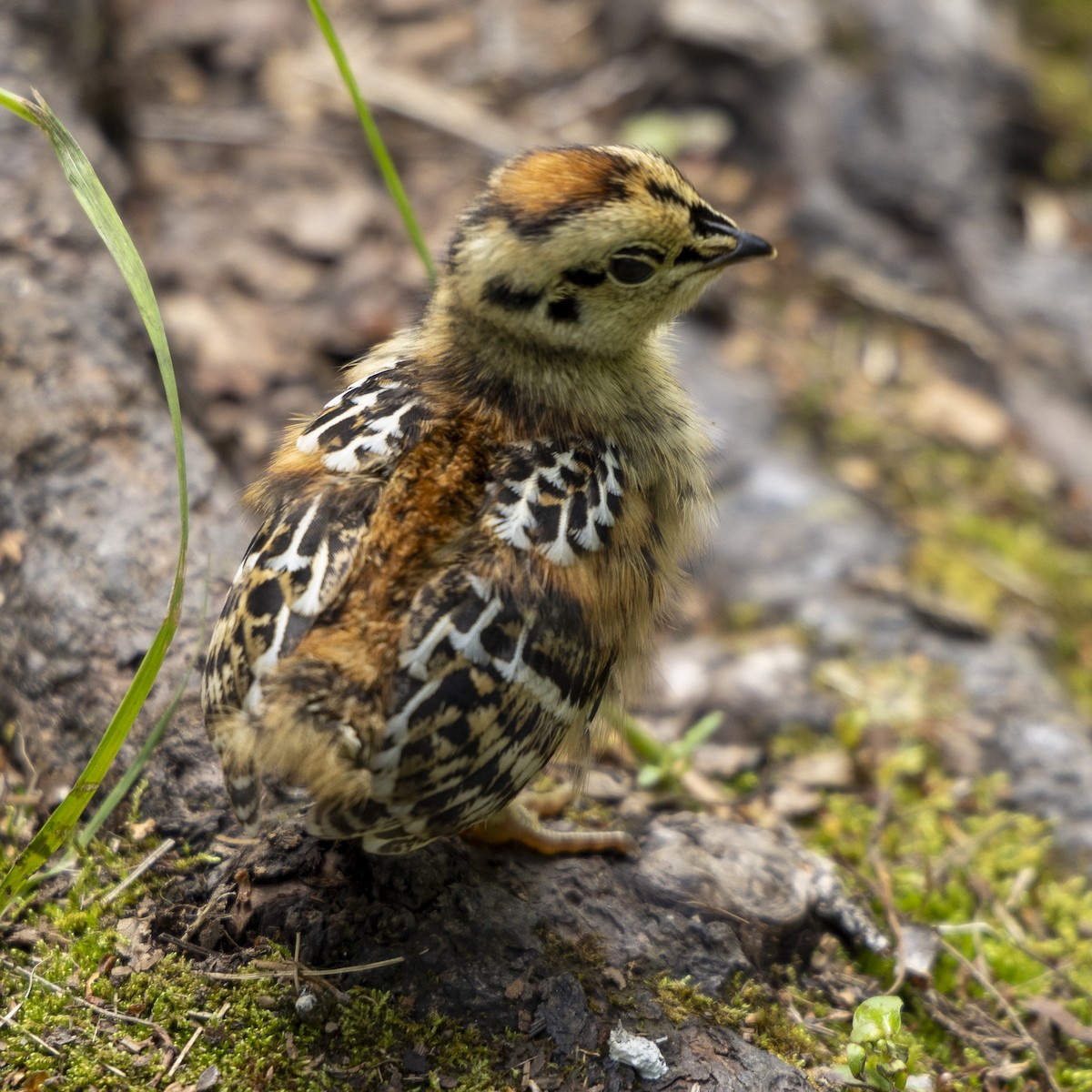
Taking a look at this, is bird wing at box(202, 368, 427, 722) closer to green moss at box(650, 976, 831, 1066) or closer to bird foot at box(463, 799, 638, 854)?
bird foot at box(463, 799, 638, 854)

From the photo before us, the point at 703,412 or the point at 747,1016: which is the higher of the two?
the point at 703,412

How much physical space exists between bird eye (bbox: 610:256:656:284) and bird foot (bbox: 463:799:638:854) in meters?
1.37

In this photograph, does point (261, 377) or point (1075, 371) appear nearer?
point (261, 377)

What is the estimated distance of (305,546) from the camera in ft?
8.71

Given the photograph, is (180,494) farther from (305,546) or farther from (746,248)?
(746,248)

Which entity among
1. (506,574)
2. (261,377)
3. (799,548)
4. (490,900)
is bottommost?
(799,548)

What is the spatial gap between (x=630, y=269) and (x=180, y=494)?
125cm

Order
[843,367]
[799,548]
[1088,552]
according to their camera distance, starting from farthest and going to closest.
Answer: [843,367] < [1088,552] < [799,548]

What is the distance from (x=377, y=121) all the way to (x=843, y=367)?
2.96 meters

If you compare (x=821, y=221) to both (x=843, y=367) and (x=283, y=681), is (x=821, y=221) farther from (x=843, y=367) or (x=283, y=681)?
(x=283, y=681)

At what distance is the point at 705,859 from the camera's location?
341 cm

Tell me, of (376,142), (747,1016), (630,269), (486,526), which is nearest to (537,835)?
(747,1016)

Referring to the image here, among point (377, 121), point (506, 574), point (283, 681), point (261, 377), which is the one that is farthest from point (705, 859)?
point (377, 121)

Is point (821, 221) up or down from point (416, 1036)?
up
